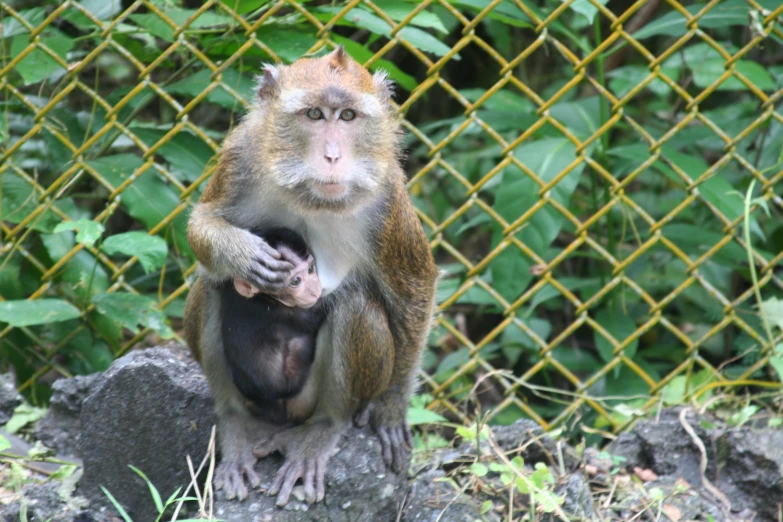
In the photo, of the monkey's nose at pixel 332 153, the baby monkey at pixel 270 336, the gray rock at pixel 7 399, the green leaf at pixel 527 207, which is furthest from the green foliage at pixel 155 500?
the green leaf at pixel 527 207

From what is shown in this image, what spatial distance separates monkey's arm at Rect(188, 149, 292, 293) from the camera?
3520 millimetres

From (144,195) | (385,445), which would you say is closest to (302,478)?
(385,445)

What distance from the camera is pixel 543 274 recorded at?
502cm

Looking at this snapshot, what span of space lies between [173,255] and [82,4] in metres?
1.35

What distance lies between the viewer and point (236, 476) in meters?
3.71

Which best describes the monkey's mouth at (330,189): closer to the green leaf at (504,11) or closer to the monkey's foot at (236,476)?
the monkey's foot at (236,476)

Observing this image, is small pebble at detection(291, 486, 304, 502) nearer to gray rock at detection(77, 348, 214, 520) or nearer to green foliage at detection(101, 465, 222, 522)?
green foliage at detection(101, 465, 222, 522)

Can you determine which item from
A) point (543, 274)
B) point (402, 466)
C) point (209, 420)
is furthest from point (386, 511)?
point (543, 274)

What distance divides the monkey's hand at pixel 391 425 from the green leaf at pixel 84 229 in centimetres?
146

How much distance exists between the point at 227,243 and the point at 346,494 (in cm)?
107

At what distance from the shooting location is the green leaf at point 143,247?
14.5 ft

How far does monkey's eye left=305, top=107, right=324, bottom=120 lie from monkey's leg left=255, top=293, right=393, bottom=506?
722 mm

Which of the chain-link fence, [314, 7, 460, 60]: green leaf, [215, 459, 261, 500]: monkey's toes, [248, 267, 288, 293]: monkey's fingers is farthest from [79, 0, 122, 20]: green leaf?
[215, 459, 261, 500]: monkey's toes

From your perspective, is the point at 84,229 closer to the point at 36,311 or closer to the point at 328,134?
the point at 36,311
